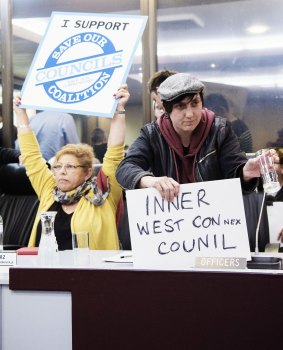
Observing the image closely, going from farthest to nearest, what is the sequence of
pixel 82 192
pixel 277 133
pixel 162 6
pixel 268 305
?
pixel 162 6 → pixel 277 133 → pixel 82 192 → pixel 268 305

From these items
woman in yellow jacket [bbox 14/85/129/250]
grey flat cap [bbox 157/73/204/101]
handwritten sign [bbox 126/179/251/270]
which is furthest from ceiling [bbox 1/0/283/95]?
handwritten sign [bbox 126/179/251/270]

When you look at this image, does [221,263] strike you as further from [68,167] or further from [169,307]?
[68,167]

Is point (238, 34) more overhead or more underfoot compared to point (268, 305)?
more overhead

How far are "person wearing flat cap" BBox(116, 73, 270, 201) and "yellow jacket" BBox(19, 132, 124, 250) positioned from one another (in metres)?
0.61

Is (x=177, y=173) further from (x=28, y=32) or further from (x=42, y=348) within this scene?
(x=28, y=32)

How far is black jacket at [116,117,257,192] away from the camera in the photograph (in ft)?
6.33

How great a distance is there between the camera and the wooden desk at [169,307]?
1189 millimetres

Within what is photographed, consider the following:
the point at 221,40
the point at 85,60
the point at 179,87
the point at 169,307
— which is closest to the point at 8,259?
the point at 169,307

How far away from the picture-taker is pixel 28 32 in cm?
432

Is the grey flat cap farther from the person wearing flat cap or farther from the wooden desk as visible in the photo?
the wooden desk

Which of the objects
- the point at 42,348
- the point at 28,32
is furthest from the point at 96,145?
the point at 42,348

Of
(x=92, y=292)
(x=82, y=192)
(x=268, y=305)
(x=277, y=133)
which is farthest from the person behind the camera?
(x=277, y=133)

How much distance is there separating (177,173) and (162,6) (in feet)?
7.73

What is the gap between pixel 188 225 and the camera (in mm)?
1345
